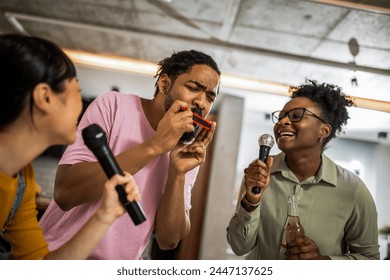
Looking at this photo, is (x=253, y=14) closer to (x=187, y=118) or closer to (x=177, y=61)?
(x=177, y=61)

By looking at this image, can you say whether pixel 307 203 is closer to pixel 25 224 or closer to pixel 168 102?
→ pixel 168 102

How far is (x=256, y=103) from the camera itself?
890mm

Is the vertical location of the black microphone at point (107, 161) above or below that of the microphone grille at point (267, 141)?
below

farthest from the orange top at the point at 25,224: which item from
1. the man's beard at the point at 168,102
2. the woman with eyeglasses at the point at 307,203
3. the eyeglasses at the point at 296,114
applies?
the eyeglasses at the point at 296,114

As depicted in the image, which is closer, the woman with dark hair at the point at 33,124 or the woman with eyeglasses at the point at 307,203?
the woman with dark hair at the point at 33,124

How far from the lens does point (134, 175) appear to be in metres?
0.67

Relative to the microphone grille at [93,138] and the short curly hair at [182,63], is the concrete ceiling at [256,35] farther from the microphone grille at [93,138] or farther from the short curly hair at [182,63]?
the microphone grille at [93,138]

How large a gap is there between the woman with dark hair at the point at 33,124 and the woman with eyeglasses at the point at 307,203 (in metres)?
0.37

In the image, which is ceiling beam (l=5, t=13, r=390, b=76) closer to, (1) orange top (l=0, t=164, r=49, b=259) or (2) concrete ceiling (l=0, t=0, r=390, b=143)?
(2) concrete ceiling (l=0, t=0, r=390, b=143)

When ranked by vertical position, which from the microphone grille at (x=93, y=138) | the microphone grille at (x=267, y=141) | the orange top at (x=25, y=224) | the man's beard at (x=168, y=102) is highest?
the man's beard at (x=168, y=102)

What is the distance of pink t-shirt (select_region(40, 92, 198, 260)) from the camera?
63cm

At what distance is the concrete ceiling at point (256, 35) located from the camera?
0.84 meters

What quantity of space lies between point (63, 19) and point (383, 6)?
0.86m
